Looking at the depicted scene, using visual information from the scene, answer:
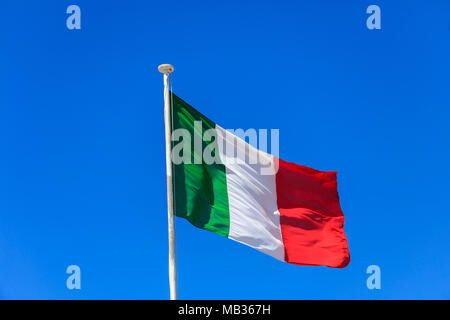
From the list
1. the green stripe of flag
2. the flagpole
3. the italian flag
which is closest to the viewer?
the flagpole

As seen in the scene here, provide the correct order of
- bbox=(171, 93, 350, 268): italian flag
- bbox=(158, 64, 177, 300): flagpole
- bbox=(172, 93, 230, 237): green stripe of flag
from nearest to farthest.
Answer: bbox=(158, 64, 177, 300): flagpole, bbox=(172, 93, 230, 237): green stripe of flag, bbox=(171, 93, 350, 268): italian flag

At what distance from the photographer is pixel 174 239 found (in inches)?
496

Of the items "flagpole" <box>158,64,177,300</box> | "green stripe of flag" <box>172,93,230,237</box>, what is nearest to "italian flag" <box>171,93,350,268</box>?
"green stripe of flag" <box>172,93,230,237</box>

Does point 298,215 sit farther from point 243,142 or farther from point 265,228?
point 243,142

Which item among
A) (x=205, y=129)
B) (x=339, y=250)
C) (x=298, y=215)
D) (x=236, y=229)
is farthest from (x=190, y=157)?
(x=339, y=250)

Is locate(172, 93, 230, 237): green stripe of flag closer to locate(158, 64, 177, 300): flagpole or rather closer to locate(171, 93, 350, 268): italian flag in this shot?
locate(171, 93, 350, 268): italian flag

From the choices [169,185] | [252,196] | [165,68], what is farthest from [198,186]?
[165,68]

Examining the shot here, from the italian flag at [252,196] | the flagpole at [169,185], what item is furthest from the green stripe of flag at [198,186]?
the flagpole at [169,185]

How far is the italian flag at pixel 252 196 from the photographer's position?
13.8 m

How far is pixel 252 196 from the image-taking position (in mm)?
14766

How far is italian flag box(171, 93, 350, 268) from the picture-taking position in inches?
544

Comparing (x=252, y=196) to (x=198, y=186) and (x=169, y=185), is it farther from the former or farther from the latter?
(x=169, y=185)

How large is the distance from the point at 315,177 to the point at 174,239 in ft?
17.4

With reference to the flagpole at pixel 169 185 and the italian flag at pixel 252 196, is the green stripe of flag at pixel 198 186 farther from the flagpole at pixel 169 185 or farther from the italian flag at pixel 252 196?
the flagpole at pixel 169 185
